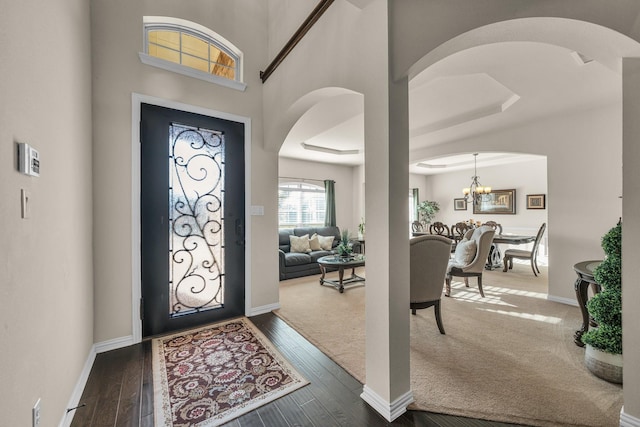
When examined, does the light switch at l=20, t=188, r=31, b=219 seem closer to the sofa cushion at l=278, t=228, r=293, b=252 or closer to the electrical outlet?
the electrical outlet

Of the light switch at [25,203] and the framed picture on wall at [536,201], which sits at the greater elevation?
the framed picture on wall at [536,201]

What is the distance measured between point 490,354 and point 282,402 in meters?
1.82

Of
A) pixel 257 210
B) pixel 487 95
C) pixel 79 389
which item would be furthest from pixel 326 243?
pixel 79 389

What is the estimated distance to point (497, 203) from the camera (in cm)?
745

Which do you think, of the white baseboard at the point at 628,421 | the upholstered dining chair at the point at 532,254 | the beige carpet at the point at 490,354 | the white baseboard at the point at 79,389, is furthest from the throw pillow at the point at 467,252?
the white baseboard at the point at 79,389

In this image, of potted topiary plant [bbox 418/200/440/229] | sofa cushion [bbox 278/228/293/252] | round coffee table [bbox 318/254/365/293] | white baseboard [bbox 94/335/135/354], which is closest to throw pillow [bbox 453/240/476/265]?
round coffee table [bbox 318/254/365/293]

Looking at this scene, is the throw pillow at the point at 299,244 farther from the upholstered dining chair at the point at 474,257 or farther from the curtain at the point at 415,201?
the curtain at the point at 415,201

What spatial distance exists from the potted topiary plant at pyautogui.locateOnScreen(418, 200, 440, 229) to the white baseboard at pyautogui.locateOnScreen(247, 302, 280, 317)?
6753 mm

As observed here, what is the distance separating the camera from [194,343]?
2.50 metres

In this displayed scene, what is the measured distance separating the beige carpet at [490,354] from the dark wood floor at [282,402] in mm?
127

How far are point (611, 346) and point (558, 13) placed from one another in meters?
2.25

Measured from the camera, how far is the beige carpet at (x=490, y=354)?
1.69 metres

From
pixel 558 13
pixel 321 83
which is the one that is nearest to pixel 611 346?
pixel 558 13

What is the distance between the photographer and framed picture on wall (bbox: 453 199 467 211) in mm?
Answer: 8141
